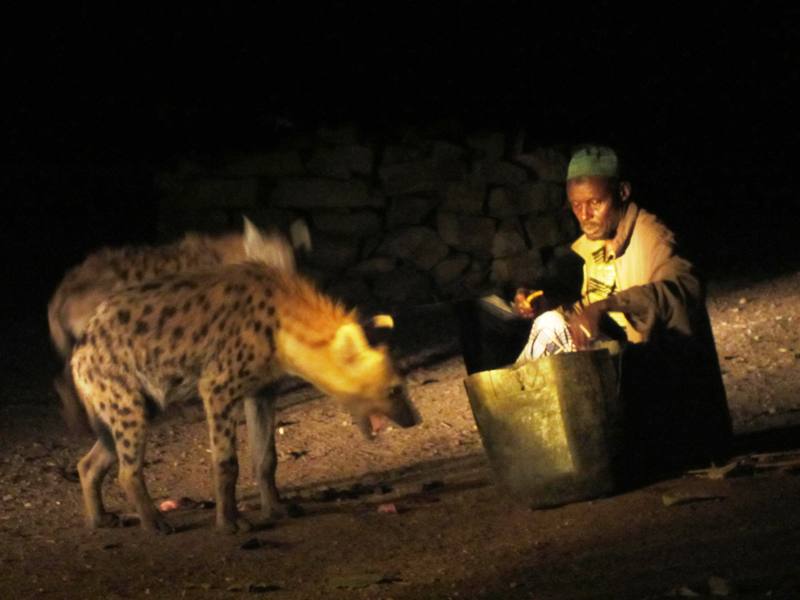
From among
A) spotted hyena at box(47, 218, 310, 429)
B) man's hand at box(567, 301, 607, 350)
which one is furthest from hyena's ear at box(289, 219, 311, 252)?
man's hand at box(567, 301, 607, 350)

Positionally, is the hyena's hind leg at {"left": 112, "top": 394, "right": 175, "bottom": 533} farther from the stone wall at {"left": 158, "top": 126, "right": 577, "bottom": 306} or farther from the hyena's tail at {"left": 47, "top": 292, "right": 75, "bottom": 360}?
the stone wall at {"left": 158, "top": 126, "right": 577, "bottom": 306}

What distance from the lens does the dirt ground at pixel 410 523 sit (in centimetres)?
442

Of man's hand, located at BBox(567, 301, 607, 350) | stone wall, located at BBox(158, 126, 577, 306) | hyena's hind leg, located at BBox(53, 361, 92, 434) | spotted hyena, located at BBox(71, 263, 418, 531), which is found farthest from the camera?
stone wall, located at BBox(158, 126, 577, 306)

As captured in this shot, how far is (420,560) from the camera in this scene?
16.0 feet

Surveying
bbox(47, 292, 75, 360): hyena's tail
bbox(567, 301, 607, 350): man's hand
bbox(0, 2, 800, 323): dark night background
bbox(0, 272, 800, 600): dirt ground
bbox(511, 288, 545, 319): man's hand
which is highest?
bbox(0, 2, 800, 323): dark night background

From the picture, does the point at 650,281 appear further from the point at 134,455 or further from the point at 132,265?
the point at 132,265

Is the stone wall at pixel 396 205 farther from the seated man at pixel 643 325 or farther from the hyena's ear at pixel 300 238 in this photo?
the seated man at pixel 643 325

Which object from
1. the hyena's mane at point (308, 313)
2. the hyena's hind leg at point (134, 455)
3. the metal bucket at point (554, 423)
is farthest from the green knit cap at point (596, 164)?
the hyena's hind leg at point (134, 455)

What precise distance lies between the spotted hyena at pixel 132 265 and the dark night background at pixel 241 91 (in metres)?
3.76

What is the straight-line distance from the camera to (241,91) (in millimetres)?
11102

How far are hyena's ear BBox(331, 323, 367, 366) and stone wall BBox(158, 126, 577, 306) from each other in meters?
4.60

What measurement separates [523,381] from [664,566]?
104 cm

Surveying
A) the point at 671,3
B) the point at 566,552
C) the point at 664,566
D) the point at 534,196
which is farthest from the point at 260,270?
the point at 671,3

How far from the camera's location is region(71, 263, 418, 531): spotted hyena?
594 cm
